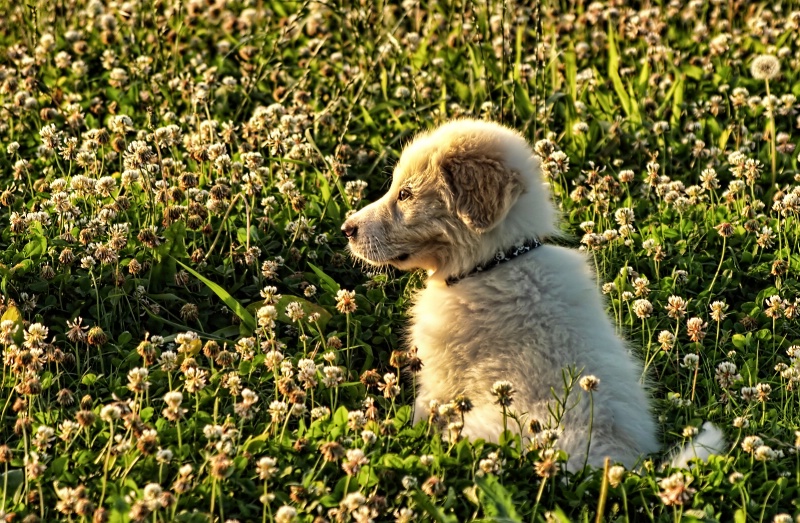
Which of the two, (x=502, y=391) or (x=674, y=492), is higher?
(x=502, y=391)

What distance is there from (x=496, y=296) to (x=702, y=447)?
101 cm

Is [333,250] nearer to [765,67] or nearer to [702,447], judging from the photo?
[702,447]

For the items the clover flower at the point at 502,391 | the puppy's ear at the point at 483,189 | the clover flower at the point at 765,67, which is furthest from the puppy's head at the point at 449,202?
the clover flower at the point at 765,67

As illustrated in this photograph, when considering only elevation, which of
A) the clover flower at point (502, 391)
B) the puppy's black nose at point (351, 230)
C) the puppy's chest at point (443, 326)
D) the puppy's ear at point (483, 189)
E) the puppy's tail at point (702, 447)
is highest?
the puppy's ear at point (483, 189)

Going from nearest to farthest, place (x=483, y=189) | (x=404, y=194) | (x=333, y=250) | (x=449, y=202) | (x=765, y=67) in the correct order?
1. (x=483, y=189)
2. (x=449, y=202)
3. (x=404, y=194)
4. (x=333, y=250)
5. (x=765, y=67)

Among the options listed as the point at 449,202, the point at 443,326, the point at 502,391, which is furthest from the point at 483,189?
the point at 502,391

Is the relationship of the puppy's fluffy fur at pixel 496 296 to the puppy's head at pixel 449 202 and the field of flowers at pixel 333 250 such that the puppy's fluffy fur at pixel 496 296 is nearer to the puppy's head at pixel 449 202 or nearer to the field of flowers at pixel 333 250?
the puppy's head at pixel 449 202

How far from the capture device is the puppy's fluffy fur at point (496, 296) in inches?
168

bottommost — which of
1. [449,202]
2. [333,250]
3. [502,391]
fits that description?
[333,250]

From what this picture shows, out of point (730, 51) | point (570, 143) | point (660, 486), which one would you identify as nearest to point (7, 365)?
point (660, 486)

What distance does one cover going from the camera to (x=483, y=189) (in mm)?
4574

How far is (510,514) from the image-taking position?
11.4 ft

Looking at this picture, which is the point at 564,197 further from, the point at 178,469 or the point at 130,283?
the point at 178,469

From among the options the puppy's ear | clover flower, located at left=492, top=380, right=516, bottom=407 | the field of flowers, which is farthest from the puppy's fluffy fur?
clover flower, located at left=492, top=380, right=516, bottom=407
